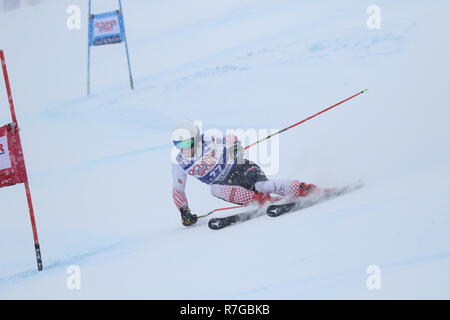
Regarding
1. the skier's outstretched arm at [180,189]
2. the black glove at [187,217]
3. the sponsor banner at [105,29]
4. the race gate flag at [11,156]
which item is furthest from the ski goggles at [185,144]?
the sponsor banner at [105,29]

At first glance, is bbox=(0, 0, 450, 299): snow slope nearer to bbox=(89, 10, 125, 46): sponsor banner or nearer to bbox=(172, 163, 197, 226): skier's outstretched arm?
bbox=(172, 163, 197, 226): skier's outstretched arm

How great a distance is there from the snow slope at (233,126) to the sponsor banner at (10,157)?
0.53 metres

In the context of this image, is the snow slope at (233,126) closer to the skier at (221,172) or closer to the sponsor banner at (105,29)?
the skier at (221,172)

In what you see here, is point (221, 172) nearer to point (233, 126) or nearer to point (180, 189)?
point (180, 189)

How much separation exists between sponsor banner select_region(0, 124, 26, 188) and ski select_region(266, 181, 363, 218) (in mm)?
1262

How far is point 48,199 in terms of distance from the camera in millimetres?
4277

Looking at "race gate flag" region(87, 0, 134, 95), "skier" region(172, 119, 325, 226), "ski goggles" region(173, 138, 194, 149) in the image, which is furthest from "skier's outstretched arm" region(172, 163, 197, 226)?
"race gate flag" region(87, 0, 134, 95)

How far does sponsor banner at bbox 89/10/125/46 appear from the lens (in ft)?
19.0

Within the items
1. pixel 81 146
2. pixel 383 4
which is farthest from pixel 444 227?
pixel 383 4

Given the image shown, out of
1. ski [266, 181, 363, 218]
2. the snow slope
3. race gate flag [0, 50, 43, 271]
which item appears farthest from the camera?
ski [266, 181, 363, 218]

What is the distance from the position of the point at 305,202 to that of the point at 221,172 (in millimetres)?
480

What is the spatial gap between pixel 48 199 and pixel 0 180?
142 cm

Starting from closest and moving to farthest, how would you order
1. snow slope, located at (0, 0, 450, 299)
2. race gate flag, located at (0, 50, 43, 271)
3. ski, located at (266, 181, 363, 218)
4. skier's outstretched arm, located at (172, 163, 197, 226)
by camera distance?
snow slope, located at (0, 0, 450, 299) < race gate flag, located at (0, 50, 43, 271) < ski, located at (266, 181, 363, 218) < skier's outstretched arm, located at (172, 163, 197, 226)

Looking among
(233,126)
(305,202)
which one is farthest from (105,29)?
(305,202)
